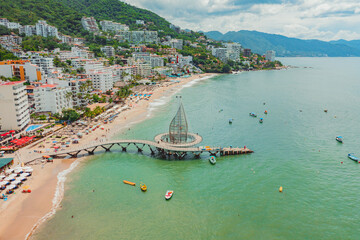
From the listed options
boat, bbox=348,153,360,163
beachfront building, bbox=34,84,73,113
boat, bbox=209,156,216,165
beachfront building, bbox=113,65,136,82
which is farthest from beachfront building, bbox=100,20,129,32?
boat, bbox=348,153,360,163

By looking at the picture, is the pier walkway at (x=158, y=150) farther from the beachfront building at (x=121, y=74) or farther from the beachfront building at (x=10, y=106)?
the beachfront building at (x=121, y=74)

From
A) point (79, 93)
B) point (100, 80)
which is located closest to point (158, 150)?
point (79, 93)

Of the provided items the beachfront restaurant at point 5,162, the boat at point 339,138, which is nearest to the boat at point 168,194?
the beachfront restaurant at point 5,162

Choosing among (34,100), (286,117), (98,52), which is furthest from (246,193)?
(98,52)

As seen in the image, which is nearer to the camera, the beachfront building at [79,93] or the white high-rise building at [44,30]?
the beachfront building at [79,93]

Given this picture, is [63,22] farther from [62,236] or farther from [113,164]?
[62,236]
